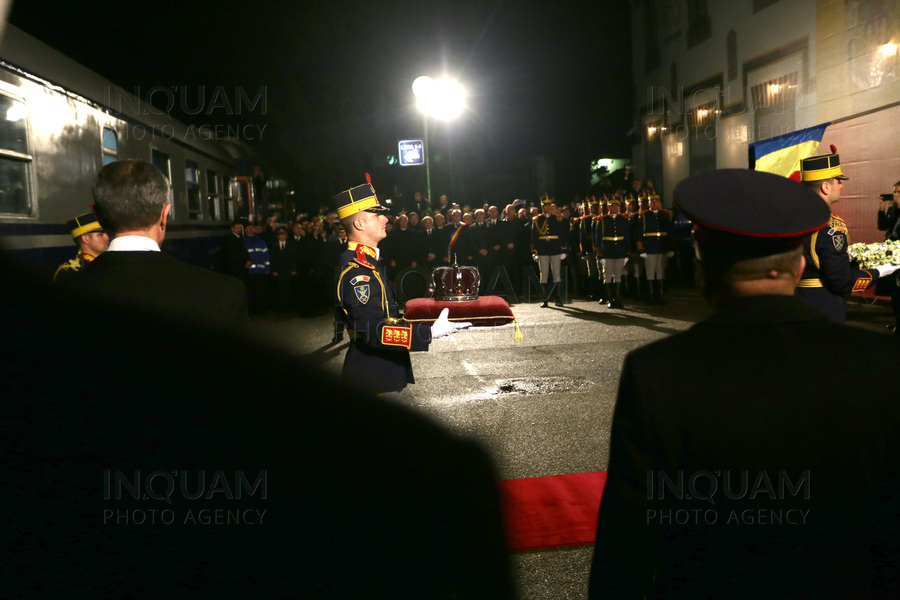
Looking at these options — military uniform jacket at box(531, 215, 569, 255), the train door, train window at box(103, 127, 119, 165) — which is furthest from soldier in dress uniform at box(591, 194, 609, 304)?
train window at box(103, 127, 119, 165)

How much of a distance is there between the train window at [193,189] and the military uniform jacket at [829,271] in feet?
35.5

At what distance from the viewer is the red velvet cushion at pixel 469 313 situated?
7.89 meters

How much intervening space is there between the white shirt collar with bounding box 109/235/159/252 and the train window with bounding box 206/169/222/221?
12.8m

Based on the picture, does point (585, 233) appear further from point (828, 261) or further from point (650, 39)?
point (828, 261)

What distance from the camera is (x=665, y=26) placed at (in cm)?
2147

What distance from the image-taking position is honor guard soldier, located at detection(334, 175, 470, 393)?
13.6 feet

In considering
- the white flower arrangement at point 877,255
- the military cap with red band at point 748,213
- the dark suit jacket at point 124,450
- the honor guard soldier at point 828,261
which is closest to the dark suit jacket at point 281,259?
the white flower arrangement at point 877,255

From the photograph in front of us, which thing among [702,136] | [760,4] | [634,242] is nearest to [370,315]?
[634,242]

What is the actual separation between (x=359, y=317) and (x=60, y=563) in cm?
231

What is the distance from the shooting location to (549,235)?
48.6 ft

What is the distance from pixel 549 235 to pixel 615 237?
134cm

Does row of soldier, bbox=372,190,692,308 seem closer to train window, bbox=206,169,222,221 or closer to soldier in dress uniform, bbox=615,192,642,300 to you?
soldier in dress uniform, bbox=615,192,642,300

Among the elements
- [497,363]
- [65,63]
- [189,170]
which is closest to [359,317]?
[497,363]

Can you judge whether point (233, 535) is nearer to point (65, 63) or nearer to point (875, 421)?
point (875, 421)
